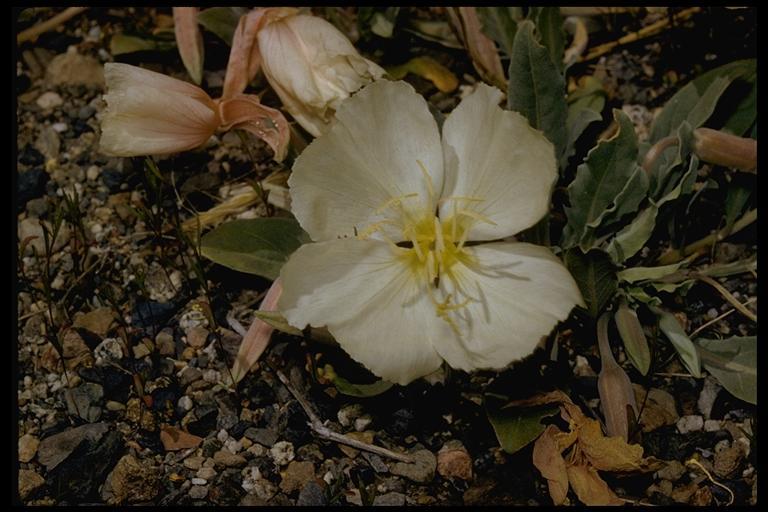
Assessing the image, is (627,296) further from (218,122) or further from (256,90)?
(256,90)

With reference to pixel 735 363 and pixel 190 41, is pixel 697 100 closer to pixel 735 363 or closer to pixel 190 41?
pixel 735 363

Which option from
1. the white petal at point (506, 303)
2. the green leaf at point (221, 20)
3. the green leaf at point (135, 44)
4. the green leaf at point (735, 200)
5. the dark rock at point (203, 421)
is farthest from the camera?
the green leaf at point (135, 44)

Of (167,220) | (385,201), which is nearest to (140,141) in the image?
(167,220)

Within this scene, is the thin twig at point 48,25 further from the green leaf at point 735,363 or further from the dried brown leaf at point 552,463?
the green leaf at point 735,363

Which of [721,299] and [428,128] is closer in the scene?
[428,128]

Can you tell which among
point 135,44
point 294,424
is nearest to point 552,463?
point 294,424

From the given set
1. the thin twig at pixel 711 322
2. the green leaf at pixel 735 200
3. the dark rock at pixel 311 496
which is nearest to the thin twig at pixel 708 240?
the green leaf at pixel 735 200
